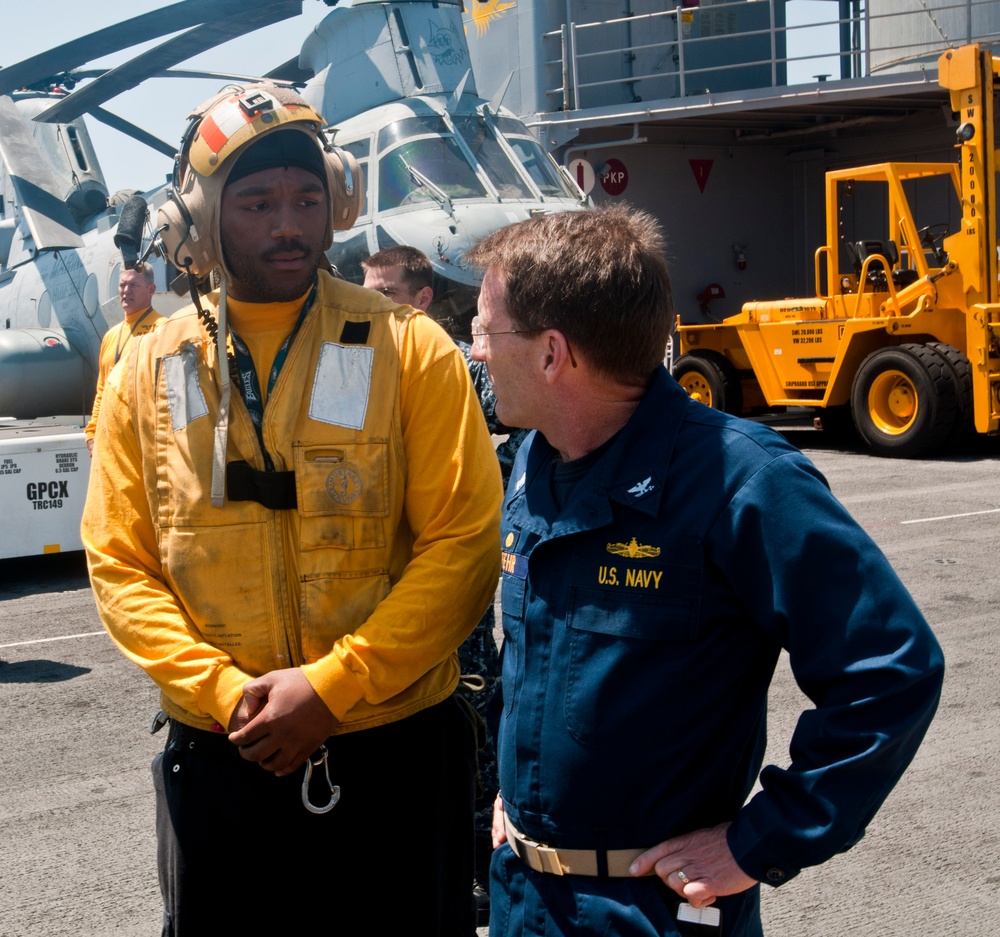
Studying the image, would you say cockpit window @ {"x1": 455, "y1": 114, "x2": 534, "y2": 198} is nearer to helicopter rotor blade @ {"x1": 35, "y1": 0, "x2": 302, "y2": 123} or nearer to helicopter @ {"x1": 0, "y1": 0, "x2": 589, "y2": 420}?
helicopter @ {"x1": 0, "y1": 0, "x2": 589, "y2": 420}

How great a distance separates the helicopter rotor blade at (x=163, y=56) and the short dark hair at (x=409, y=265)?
874 centimetres

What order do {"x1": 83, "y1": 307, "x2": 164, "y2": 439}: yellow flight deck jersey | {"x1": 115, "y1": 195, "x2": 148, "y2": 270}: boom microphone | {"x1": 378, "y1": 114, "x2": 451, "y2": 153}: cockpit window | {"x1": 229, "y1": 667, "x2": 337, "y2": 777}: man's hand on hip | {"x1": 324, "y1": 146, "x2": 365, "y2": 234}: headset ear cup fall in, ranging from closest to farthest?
{"x1": 229, "y1": 667, "x2": 337, "y2": 777}: man's hand on hip, {"x1": 324, "y1": 146, "x2": 365, "y2": 234}: headset ear cup, {"x1": 83, "y1": 307, "x2": 164, "y2": 439}: yellow flight deck jersey, {"x1": 115, "y1": 195, "x2": 148, "y2": 270}: boom microphone, {"x1": 378, "y1": 114, "x2": 451, "y2": 153}: cockpit window

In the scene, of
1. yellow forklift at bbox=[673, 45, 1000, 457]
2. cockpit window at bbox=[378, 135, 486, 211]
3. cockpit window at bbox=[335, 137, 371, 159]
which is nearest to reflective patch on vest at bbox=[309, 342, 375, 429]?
cockpit window at bbox=[378, 135, 486, 211]

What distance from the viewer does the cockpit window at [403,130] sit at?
39.6ft

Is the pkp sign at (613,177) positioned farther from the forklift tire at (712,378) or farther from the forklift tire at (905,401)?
the forklift tire at (905,401)

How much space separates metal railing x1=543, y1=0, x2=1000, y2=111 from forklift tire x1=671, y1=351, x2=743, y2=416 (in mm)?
4637

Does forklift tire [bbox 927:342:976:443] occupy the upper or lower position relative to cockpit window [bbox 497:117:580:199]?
lower

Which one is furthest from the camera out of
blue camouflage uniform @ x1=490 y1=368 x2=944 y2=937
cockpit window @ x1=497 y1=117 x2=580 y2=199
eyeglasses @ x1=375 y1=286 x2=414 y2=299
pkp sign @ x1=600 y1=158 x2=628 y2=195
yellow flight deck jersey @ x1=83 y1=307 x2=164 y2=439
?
pkp sign @ x1=600 y1=158 x2=628 y2=195

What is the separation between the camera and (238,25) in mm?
12117

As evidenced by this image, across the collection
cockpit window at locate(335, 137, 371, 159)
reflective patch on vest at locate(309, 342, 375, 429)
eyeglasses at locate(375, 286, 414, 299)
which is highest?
cockpit window at locate(335, 137, 371, 159)

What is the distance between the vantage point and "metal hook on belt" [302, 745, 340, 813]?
210 centimetres

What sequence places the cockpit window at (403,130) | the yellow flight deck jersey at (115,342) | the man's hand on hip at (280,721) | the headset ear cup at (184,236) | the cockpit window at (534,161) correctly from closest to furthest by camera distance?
the man's hand on hip at (280,721)
the headset ear cup at (184,236)
the yellow flight deck jersey at (115,342)
the cockpit window at (403,130)
the cockpit window at (534,161)

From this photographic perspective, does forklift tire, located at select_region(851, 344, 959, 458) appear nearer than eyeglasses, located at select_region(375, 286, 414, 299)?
No

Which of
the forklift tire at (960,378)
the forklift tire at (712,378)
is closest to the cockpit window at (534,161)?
the forklift tire at (712,378)
